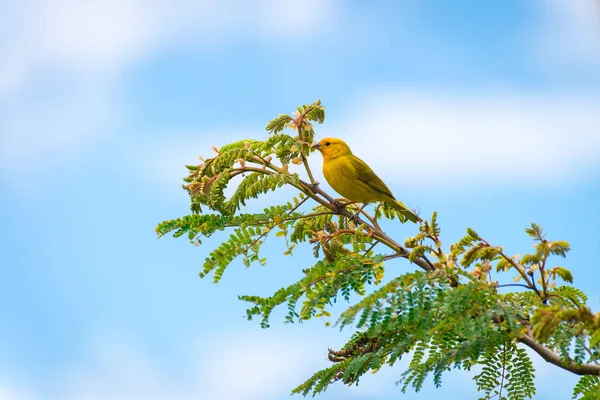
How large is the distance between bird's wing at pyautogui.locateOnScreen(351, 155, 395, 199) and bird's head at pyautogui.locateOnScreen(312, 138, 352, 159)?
220 mm

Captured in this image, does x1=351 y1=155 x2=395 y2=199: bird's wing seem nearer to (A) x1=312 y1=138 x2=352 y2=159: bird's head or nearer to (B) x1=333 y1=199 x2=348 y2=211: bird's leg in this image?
(A) x1=312 y1=138 x2=352 y2=159: bird's head

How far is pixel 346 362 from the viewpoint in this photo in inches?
193

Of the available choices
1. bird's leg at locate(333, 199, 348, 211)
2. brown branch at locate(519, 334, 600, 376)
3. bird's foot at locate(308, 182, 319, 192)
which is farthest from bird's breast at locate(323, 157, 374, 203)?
brown branch at locate(519, 334, 600, 376)

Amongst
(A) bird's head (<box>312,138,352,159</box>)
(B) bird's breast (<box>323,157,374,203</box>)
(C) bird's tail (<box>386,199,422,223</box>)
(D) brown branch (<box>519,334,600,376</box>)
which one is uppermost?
(A) bird's head (<box>312,138,352,159</box>)

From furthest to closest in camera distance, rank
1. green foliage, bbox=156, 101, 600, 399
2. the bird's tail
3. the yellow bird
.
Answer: the yellow bird, the bird's tail, green foliage, bbox=156, 101, 600, 399

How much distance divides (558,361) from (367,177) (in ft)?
9.60

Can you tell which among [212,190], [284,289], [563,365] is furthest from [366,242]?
[563,365]

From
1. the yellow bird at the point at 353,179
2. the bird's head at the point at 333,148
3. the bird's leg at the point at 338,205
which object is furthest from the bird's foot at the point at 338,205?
the bird's head at the point at 333,148

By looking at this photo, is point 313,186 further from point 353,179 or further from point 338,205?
point 353,179

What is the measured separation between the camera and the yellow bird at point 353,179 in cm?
661

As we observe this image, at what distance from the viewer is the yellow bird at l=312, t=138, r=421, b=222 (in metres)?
6.61

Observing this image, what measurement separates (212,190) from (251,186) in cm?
30

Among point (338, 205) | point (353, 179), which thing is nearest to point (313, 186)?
point (338, 205)

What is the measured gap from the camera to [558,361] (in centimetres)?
423
